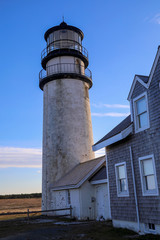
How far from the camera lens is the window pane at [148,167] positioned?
10.9m

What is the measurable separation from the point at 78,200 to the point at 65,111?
31.1ft

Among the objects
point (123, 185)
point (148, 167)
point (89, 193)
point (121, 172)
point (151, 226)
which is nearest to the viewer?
point (151, 226)

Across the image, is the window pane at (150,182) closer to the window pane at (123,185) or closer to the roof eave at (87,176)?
the window pane at (123,185)

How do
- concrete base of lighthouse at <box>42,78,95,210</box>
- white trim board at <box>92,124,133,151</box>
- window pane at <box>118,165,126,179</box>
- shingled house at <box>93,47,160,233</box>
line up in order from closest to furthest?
1. shingled house at <box>93,47,160,233</box>
2. white trim board at <box>92,124,133,151</box>
3. window pane at <box>118,165,126,179</box>
4. concrete base of lighthouse at <box>42,78,95,210</box>

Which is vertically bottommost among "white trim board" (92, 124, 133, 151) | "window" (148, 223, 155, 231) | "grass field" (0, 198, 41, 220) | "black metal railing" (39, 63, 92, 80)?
"grass field" (0, 198, 41, 220)

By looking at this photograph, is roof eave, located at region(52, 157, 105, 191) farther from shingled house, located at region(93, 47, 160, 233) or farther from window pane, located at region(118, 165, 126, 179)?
window pane, located at region(118, 165, 126, 179)

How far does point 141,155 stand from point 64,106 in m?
14.2

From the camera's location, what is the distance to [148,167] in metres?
11.0

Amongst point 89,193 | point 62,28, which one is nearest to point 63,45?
point 62,28

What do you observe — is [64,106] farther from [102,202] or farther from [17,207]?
[17,207]

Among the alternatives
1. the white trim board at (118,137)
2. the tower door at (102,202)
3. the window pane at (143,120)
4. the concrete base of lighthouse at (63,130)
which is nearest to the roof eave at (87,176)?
the tower door at (102,202)

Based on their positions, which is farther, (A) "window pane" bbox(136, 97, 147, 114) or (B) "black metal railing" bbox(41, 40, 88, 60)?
(B) "black metal railing" bbox(41, 40, 88, 60)

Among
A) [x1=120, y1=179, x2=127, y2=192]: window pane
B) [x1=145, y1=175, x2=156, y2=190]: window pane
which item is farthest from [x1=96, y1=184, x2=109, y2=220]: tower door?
[x1=145, y1=175, x2=156, y2=190]: window pane

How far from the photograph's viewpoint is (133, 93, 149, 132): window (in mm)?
11625
